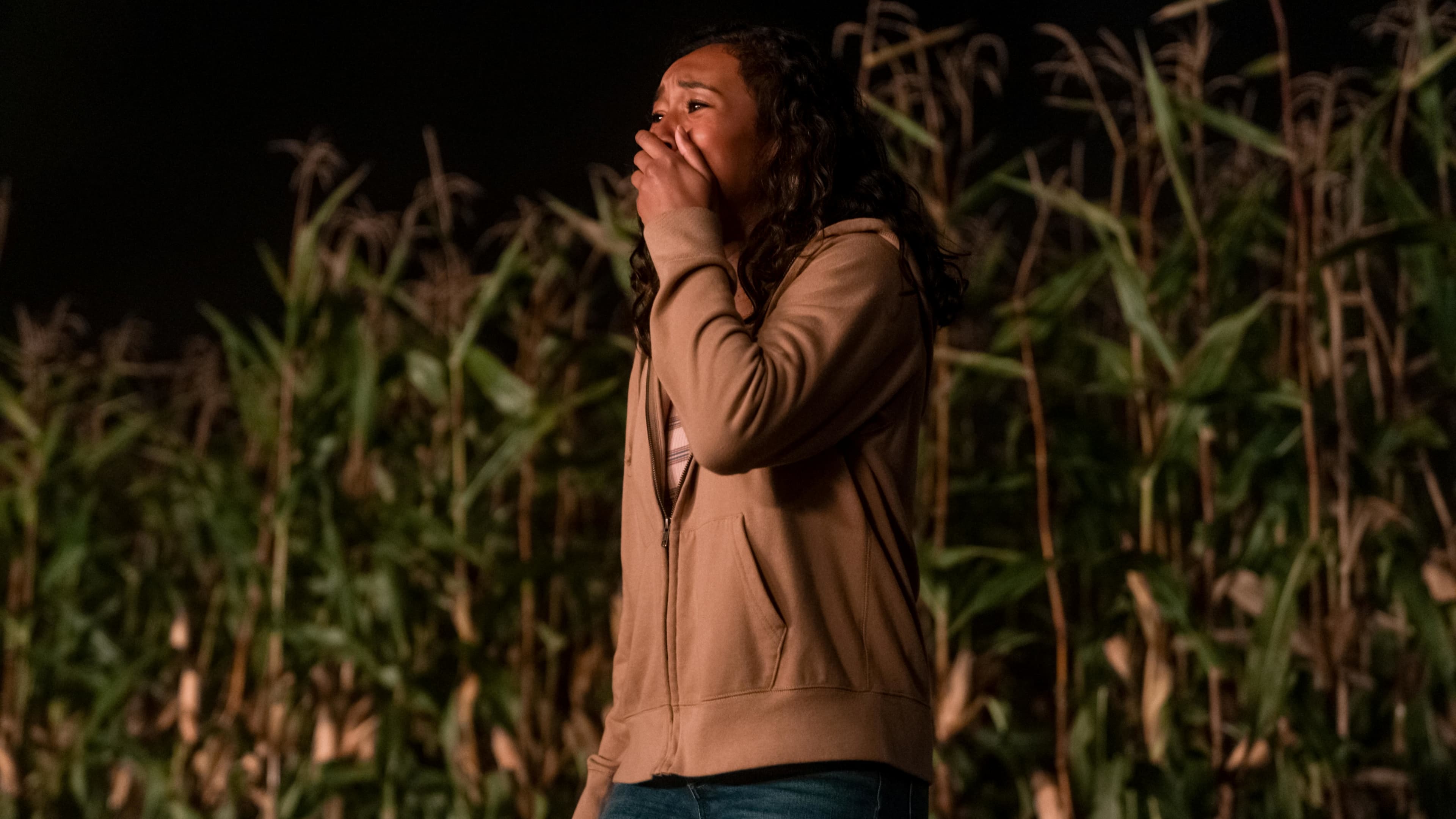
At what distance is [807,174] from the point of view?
100 cm

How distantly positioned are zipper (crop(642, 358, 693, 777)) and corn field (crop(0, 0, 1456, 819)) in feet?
3.27

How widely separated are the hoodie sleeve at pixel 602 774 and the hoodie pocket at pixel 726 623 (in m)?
0.18

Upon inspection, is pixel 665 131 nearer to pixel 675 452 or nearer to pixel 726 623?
pixel 675 452

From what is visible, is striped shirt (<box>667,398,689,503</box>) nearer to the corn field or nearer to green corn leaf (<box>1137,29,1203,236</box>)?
the corn field

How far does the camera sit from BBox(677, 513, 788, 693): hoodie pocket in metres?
0.84

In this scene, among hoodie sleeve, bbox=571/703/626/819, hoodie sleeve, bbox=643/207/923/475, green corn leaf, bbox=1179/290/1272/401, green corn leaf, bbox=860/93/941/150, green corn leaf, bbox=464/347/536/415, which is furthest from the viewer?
green corn leaf, bbox=464/347/536/415

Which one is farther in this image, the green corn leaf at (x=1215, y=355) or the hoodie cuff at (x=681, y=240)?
the green corn leaf at (x=1215, y=355)

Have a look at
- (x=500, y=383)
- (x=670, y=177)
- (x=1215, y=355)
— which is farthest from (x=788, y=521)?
(x=500, y=383)

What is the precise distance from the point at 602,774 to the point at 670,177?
1.58ft

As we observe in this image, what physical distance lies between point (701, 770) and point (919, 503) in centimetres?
145

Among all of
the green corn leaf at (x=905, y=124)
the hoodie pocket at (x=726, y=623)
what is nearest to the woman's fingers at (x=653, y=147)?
the hoodie pocket at (x=726, y=623)

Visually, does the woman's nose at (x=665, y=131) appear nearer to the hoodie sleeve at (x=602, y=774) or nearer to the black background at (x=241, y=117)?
the hoodie sleeve at (x=602, y=774)

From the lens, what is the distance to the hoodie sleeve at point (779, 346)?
0.81 metres

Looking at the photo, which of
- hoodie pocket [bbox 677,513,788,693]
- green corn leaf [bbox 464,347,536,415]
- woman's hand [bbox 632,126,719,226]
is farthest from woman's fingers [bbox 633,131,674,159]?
green corn leaf [bbox 464,347,536,415]
